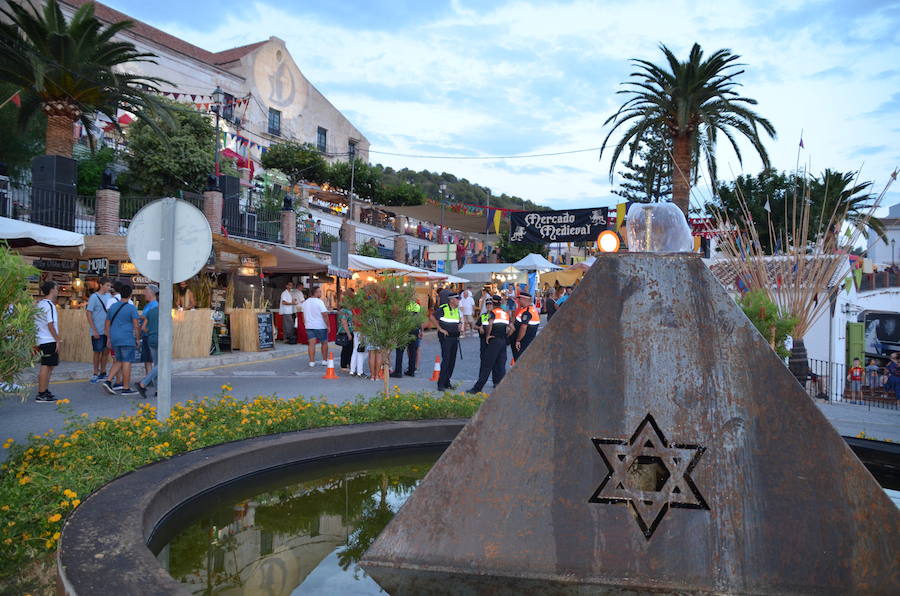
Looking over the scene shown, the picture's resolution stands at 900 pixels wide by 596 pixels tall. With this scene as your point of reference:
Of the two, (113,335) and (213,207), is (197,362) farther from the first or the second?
(213,207)

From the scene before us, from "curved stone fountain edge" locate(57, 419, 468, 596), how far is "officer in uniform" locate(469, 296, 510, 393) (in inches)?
158

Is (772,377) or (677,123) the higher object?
(677,123)

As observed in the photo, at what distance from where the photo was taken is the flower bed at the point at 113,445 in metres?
3.41

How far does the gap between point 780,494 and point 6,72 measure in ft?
66.1

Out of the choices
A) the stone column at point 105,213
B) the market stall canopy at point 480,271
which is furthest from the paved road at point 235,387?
the market stall canopy at point 480,271

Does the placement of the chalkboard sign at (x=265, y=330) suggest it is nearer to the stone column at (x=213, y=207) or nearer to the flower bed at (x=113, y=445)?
the stone column at (x=213, y=207)

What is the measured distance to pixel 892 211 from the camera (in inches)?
2842

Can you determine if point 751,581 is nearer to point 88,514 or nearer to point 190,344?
point 88,514

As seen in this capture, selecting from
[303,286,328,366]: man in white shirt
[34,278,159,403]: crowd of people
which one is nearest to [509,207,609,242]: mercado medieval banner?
[303,286,328,366]: man in white shirt

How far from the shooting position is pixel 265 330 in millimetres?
15969

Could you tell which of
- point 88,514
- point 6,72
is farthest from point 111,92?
point 88,514

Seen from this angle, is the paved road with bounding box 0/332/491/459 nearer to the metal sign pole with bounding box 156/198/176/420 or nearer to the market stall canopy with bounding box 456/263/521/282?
the metal sign pole with bounding box 156/198/176/420

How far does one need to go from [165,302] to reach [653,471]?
171 inches

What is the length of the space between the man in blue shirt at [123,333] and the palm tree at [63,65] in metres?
9.16
